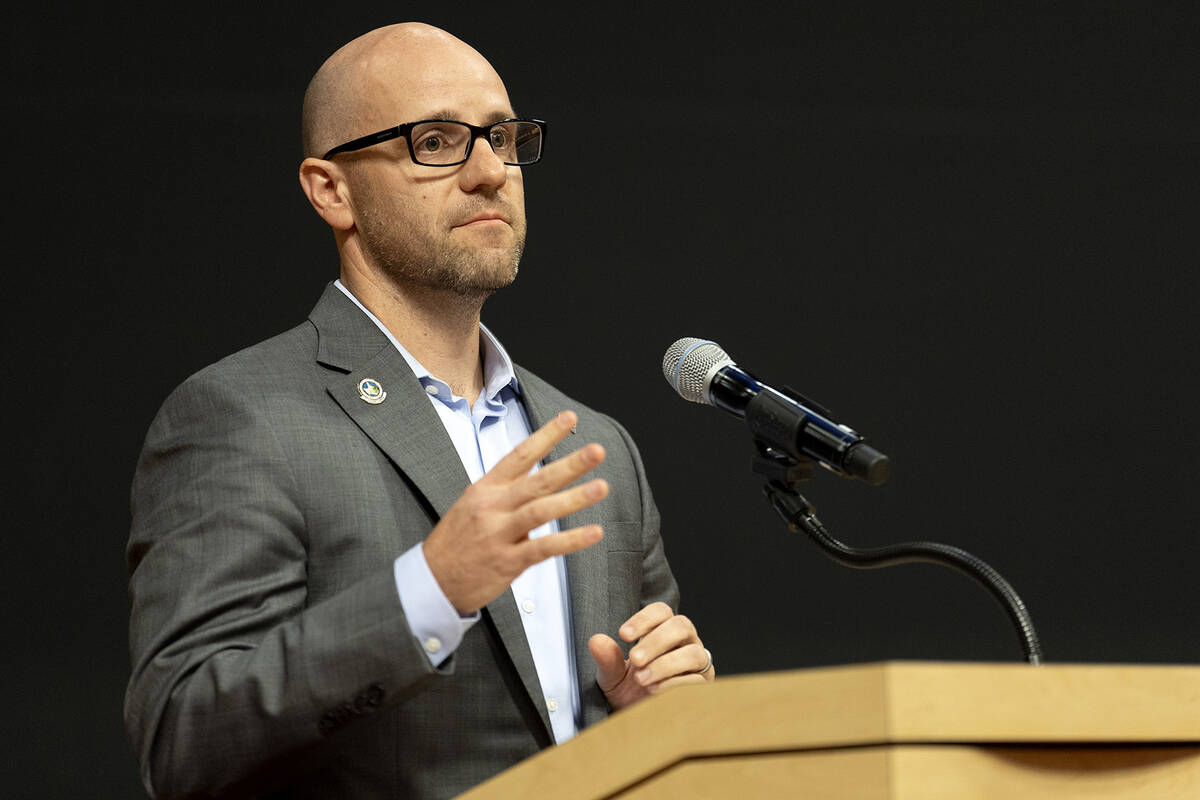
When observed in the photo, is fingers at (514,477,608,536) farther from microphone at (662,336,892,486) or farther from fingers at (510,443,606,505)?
microphone at (662,336,892,486)

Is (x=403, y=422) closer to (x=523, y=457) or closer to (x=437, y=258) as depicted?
(x=437, y=258)

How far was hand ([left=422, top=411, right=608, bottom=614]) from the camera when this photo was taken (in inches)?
46.1

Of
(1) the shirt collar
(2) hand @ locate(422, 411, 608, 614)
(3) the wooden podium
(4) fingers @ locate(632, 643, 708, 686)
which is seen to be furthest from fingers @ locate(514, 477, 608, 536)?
(1) the shirt collar

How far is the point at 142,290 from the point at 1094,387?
2.09 m

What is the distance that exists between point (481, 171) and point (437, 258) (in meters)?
0.13

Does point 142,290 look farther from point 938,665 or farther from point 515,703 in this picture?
point 938,665

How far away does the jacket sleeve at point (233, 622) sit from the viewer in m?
1.31

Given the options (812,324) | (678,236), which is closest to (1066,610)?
(812,324)

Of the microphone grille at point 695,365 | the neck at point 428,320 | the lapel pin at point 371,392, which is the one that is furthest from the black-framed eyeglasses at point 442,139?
the microphone grille at point 695,365

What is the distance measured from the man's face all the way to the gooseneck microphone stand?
617 mm

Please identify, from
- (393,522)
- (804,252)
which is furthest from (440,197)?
(804,252)

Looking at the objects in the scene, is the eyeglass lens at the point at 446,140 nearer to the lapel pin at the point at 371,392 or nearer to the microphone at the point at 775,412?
the lapel pin at the point at 371,392

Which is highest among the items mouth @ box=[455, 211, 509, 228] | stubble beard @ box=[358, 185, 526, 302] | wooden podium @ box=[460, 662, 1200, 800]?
mouth @ box=[455, 211, 509, 228]

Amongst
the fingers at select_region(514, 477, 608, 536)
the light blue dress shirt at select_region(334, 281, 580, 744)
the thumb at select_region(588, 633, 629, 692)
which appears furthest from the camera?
the light blue dress shirt at select_region(334, 281, 580, 744)
